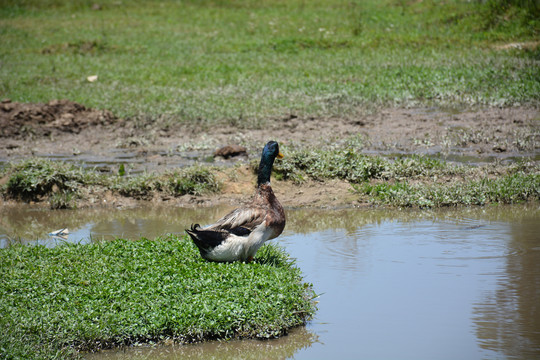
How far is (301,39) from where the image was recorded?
23047 millimetres

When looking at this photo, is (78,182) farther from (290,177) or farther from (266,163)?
(266,163)

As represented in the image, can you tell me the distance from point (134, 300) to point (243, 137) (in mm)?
7566

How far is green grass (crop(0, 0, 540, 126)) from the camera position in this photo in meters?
15.5

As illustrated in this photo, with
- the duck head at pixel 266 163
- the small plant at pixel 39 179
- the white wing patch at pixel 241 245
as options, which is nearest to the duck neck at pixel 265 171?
the duck head at pixel 266 163

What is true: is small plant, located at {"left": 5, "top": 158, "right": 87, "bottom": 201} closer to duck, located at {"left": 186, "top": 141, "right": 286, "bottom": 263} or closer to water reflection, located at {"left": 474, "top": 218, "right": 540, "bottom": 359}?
duck, located at {"left": 186, "top": 141, "right": 286, "bottom": 263}

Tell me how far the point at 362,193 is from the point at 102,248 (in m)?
4.33

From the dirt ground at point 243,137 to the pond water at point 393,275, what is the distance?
110 centimetres

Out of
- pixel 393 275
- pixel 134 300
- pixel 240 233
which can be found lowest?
pixel 393 275

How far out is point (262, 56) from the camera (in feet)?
69.8

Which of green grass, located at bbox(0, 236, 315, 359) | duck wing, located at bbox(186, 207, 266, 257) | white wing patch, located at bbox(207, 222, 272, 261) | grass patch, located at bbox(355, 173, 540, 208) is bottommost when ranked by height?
grass patch, located at bbox(355, 173, 540, 208)

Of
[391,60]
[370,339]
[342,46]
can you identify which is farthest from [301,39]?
[370,339]

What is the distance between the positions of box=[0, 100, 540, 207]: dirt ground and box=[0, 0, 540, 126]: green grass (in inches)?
23.4

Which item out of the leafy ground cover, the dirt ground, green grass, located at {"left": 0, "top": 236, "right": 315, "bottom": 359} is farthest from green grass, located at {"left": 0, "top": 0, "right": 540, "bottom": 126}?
green grass, located at {"left": 0, "top": 236, "right": 315, "bottom": 359}

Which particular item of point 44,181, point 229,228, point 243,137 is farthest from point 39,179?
point 229,228
